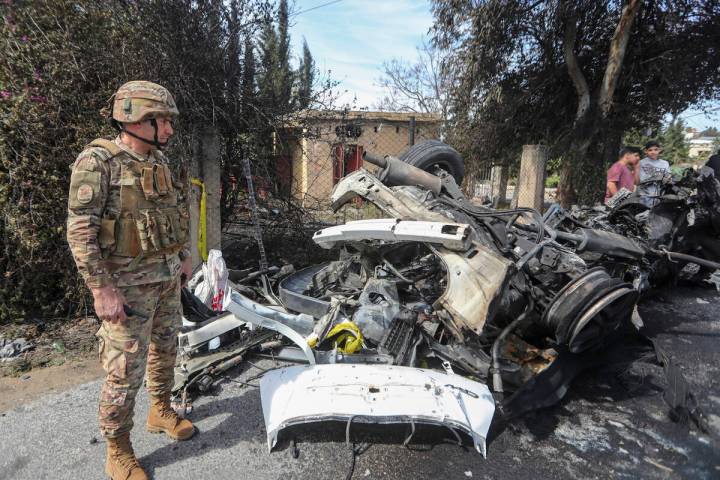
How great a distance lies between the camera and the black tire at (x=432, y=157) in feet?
13.3

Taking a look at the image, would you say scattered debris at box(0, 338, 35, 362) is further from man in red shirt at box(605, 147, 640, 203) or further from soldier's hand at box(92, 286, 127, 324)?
man in red shirt at box(605, 147, 640, 203)

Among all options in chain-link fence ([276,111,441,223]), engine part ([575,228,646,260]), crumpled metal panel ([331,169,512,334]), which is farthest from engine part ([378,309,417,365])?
chain-link fence ([276,111,441,223])

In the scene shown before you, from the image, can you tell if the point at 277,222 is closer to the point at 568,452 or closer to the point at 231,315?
the point at 231,315

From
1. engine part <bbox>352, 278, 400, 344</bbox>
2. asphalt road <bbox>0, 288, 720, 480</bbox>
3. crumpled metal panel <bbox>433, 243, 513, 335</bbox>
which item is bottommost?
asphalt road <bbox>0, 288, 720, 480</bbox>

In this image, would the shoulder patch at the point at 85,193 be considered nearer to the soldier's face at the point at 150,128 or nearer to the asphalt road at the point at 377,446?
the soldier's face at the point at 150,128

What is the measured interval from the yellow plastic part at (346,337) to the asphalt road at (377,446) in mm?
489

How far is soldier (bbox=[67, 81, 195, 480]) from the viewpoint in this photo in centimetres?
184

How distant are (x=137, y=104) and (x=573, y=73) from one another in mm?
8554

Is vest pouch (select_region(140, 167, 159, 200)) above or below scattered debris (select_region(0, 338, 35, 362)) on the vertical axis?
above

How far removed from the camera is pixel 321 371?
7.86 ft

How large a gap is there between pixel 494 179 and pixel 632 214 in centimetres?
580

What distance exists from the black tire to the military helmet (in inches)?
97.0

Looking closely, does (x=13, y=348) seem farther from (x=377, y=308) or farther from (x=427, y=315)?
(x=427, y=315)

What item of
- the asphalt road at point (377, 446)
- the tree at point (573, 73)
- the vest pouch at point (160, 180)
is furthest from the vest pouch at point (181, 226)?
the tree at point (573, 73)
